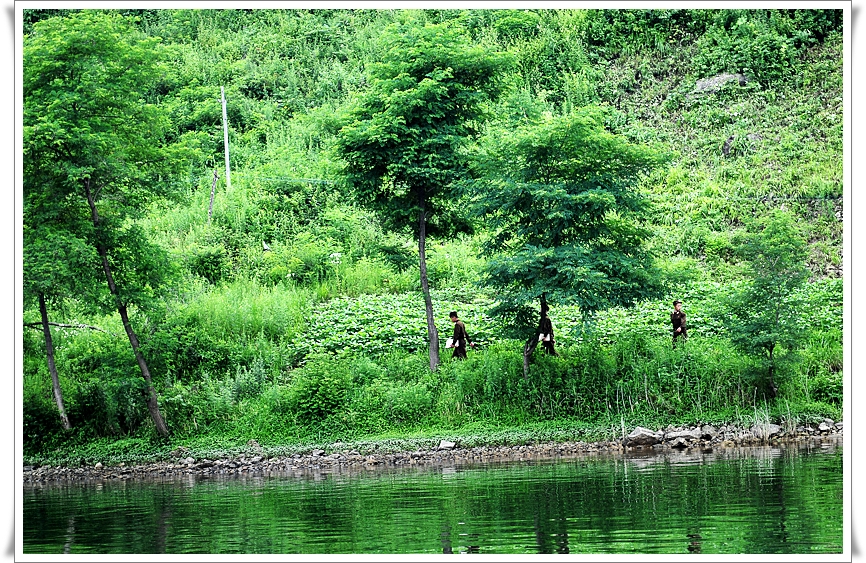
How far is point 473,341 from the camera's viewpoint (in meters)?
22.6

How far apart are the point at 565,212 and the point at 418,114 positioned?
13.8 feet

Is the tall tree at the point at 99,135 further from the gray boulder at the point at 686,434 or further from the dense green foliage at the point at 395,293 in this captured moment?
the gray boulder at the point at 686,434

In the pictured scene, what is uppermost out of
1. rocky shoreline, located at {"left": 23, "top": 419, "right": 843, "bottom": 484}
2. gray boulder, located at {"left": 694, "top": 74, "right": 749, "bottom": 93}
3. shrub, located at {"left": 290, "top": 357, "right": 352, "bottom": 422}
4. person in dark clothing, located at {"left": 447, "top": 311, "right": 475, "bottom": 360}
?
gray boulder, located at {"left": 694, "top": 74, "right": 749, "bottom": 93}

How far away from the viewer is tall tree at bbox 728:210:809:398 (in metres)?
19.2

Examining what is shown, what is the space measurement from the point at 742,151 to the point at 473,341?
56.5ft

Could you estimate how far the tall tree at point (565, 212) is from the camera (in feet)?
63.6

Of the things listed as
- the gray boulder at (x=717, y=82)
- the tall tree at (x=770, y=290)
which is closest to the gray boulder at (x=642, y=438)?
the tall tree at (x=770, y=290)

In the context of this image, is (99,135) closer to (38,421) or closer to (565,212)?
(38,421)

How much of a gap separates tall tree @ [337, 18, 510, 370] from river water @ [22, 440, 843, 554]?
6808mm

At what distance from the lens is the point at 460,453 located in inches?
755

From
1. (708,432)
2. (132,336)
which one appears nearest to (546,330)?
(708,432)

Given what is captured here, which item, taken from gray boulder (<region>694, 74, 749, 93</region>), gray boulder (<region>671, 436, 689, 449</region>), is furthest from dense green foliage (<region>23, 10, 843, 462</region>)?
gray boulder (<region>694, 74, 749, 93</region>)

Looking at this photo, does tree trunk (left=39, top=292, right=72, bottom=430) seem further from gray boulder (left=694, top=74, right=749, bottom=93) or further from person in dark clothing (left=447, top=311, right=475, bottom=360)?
gray boulder (left=694, top=74, right=749, bottom=93)

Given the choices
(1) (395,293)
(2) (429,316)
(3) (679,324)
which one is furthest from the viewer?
(1) (395,293)
